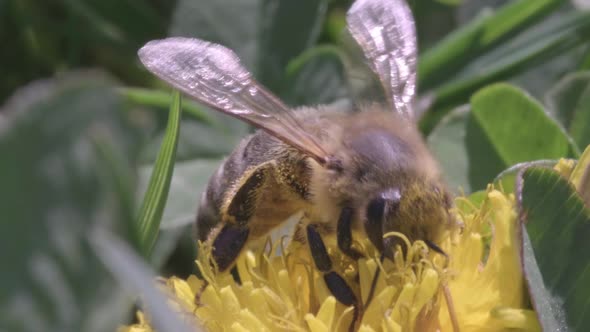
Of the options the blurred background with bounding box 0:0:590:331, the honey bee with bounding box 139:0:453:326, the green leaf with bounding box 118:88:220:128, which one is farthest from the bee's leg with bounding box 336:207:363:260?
the green leaf with bounding box 118:88:220:128

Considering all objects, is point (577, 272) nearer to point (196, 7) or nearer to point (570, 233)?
point (570, 233)

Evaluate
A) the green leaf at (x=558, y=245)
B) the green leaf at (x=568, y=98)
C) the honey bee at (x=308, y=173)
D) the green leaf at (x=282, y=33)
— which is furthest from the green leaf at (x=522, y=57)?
the green leaf at (x=558, y=245)

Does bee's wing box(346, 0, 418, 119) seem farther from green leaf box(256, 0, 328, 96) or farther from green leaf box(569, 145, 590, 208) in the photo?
green leaf box(569, 145, 590, 208)

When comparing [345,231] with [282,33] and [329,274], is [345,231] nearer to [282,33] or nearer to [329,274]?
[329,274]

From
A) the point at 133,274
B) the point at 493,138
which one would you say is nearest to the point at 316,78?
the point at 493,138

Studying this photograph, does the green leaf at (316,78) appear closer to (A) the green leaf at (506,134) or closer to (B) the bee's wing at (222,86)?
(A) the green leaf at (506,134)

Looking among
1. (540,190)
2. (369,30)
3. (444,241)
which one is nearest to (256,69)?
(369,30)
